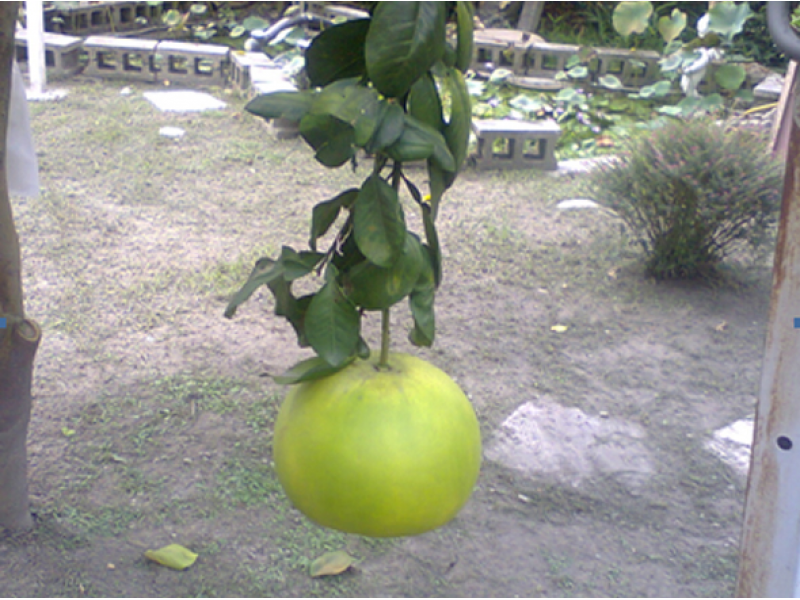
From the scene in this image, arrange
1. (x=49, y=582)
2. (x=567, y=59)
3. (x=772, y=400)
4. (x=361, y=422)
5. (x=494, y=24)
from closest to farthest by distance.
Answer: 1. (x=361, y=422)
2. (x=772, y=400)
3. (x=49, y=582)
4. (x=567, y=59)
5. (x=494, y=24)

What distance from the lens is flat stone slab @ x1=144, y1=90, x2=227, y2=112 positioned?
688cm

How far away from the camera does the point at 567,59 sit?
7.68 meters

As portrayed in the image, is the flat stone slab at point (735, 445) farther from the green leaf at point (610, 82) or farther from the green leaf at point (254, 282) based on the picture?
the green leaf at point (610, 82)

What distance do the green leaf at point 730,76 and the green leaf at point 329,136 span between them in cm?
684

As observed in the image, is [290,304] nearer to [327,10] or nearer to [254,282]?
[254,282]

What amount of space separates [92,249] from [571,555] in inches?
121

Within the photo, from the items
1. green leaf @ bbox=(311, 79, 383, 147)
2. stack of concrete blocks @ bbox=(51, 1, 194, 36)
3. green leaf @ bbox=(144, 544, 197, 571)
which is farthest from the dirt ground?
stack of concrete blocks @ bbox=(51, 1, 194, 36)

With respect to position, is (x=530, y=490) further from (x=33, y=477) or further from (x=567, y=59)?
(x=567, y=59)

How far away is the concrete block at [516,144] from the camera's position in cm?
602

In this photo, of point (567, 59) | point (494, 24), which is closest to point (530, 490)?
point (567, 59)

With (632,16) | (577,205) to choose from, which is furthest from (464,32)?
(632,16)

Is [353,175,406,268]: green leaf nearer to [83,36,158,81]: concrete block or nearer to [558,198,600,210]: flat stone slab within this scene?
[558,198,600,210]: flat stone slab

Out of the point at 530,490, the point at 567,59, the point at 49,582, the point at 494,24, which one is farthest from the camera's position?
the point at 494,24

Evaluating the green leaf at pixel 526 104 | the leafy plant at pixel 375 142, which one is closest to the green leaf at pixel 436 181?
the leafy plant at pixel 375 142
